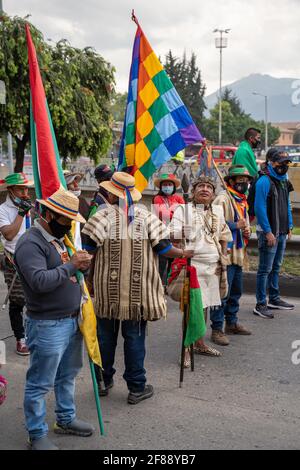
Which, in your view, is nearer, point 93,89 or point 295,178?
point 93,89

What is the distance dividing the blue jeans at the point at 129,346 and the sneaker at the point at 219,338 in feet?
4.98

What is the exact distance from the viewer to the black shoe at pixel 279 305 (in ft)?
22.9

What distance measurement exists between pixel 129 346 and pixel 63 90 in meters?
8.74

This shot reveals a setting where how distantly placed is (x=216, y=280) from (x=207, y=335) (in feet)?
3.14

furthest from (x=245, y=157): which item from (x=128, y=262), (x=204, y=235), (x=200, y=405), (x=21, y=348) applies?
(x=200, y=405)

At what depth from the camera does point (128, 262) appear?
4.08m

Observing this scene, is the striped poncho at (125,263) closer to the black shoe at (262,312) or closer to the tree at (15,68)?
the black shoe at (262,312)

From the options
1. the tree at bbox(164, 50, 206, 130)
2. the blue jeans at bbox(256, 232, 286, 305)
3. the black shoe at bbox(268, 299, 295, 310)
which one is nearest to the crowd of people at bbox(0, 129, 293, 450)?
the blue jeans at bbox(256, 232, 286, 305)

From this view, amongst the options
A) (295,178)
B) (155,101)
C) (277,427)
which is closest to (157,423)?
(277,427)

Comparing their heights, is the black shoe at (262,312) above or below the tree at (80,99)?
below

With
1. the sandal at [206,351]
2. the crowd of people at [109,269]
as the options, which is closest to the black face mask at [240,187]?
the crowd of people at [109,269]

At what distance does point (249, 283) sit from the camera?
8.38 meters

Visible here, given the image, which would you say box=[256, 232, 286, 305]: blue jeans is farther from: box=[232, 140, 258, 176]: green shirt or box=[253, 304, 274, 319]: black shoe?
box=[232, 140, 258, 176]: green shirt

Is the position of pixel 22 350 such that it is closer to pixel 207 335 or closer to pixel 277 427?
pixel 207 335
